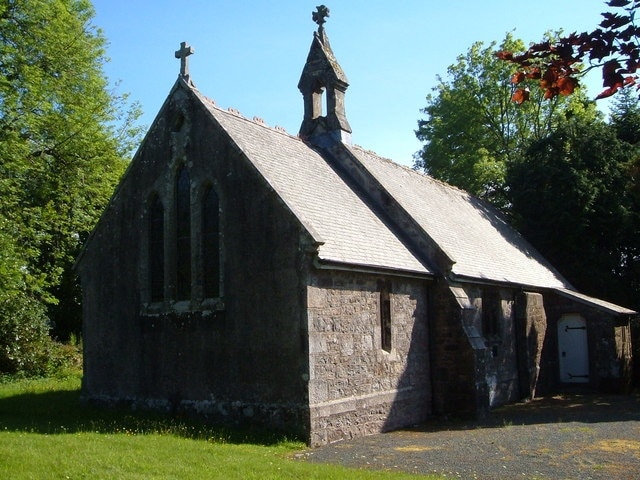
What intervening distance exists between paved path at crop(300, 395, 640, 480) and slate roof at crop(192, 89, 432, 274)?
3.68m

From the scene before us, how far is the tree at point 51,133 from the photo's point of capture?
2275 cm

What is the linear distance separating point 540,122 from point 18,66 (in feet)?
96.7

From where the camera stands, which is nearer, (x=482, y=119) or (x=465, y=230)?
(x=465, y=230)

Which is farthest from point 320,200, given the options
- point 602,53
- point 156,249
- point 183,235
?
point 602,53

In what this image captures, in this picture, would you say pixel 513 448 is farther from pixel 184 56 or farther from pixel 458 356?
pixel 184 56

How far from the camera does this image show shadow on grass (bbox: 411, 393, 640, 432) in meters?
15.8

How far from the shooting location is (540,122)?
41.6 meters

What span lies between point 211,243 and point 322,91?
325 inches

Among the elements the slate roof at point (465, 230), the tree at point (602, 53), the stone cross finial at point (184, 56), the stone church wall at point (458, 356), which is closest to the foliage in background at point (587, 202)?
the slate roof at point (465, 230)

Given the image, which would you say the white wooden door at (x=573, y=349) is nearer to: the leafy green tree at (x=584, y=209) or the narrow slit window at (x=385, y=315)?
the leafy green tree at (x=584, y=209)

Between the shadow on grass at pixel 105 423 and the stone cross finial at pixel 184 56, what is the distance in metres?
8.17

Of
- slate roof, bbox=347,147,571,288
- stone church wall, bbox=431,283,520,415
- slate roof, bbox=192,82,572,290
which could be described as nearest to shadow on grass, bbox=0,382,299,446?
slate roof, bbox=192,82,572,290

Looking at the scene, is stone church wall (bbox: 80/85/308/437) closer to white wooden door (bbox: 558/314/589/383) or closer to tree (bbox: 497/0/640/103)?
tree (bbox: 497/0/640/103)

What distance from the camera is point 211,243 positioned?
1557cm
